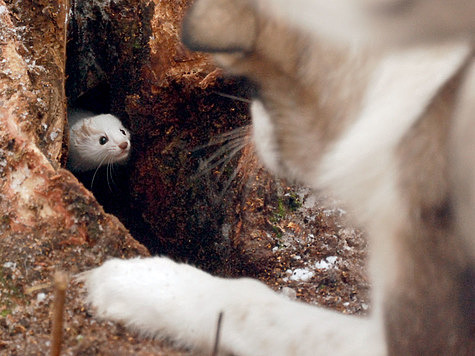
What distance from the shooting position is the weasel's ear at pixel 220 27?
1313 millimetres

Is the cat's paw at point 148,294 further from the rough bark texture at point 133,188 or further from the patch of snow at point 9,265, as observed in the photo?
the patch of snow at point 9,265

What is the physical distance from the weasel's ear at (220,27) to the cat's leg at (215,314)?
26.9 inches

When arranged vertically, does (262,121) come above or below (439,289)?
above

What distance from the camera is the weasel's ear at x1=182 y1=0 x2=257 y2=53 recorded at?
51.7 inches

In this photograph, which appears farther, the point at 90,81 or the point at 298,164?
the point at 90,81

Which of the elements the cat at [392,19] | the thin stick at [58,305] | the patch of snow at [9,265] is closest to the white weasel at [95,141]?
the patch of snow at [9,265]

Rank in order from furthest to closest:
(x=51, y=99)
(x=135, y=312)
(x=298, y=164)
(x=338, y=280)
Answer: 1. (x=338, y=280)
2. (x=51, y=99)
3. (x=135, y=312)
4. (x=298, y=164)

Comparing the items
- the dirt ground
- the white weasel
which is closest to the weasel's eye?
the white weasel

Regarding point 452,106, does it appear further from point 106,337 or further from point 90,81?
point 90,81

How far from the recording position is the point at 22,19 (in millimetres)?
2312

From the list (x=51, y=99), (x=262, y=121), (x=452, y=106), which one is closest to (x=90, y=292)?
(x=262, y=121)

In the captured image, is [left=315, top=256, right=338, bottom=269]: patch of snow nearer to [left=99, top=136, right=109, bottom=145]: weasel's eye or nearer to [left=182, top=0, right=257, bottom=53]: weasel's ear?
[left=182, top=0, right=257, bottom=53]: weasel's ear

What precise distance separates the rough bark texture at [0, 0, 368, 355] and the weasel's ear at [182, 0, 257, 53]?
0.72 meters

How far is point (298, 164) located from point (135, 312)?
2.05 feet
